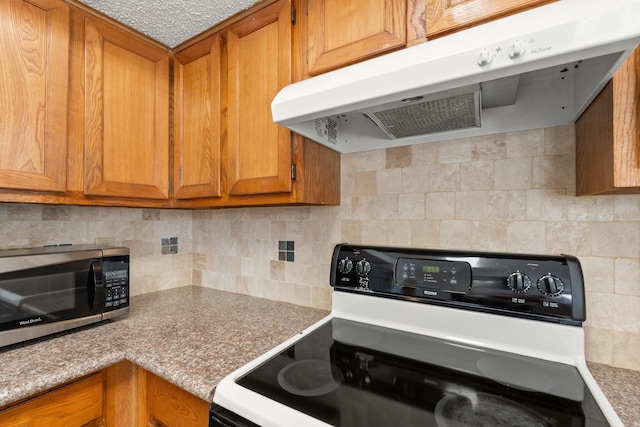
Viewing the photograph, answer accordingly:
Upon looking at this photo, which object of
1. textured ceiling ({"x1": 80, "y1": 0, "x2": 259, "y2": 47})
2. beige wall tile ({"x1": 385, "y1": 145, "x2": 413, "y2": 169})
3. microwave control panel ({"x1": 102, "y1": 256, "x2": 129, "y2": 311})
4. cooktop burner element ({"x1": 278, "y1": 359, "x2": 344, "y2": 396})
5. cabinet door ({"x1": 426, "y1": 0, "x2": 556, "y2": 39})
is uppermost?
textured ceiling ({"x1": 80, "y1": 0, "x2": 259, "y2": 47})

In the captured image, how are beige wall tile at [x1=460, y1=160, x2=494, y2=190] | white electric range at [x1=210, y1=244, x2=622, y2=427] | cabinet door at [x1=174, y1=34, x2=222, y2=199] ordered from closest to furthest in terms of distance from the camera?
white electric range at [x1=210, y1=244, x2=622, y2=427] < beige wall tile at [x1=460, y1=160, x2=494, y2=190] < cabinet door at [x1=174, y1=34, x2=222, y2=199]

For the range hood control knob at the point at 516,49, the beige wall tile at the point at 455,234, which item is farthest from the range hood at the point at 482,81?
the beige wall tile at the point at 455,234

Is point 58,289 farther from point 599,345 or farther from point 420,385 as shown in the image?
point 599,345

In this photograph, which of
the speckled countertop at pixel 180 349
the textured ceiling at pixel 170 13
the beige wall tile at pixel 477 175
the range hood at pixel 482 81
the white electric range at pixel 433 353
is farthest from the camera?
the textured ceiling at pixel 170 13

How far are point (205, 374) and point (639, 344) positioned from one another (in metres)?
1.21

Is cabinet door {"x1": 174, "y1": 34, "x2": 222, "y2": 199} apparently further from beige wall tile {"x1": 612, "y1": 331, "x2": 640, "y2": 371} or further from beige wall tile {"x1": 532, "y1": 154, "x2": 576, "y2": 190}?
beige wall tile {"x1": 612, "y1": 331, "x2": 640, "y2": 371}

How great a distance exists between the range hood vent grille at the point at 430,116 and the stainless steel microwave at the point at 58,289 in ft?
3.84

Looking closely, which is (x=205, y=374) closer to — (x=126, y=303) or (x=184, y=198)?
(x=126, y=303)

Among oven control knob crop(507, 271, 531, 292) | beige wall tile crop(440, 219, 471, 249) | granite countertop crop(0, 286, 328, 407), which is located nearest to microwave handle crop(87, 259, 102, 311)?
granite countertop crop(0, 286, 328, 407)

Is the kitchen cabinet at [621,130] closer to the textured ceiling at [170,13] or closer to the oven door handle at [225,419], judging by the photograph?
the oven door handle at [225,419]

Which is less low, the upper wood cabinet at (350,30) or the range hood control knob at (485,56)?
the upper wood cabinet at (350,30)

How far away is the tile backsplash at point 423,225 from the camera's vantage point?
87 cm

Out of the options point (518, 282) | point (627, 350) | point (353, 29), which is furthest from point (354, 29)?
point (627, 350)

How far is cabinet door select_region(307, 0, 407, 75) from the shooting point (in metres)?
0.86
